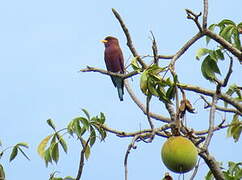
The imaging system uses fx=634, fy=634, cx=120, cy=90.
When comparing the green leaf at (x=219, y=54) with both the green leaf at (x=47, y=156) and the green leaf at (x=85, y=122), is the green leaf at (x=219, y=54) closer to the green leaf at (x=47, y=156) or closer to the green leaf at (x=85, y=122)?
the green leaf at (x=85, y=122)

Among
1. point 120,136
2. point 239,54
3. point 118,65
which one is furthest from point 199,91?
point 118,65

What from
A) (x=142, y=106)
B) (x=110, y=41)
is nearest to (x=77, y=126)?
(x=142, y=106)

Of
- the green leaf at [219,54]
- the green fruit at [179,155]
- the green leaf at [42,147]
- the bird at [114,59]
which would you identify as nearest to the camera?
the green fruit at [179,155]

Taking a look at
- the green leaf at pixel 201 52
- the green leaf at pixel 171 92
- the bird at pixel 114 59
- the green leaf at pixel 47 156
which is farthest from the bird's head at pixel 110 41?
the green leaf at pixel 171 92

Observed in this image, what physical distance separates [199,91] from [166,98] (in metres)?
0.70

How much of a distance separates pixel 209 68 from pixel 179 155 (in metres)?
0.77

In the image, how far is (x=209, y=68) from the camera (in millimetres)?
2861

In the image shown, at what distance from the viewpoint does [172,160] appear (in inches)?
86.8

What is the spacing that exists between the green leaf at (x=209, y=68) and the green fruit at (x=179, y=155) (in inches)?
25.7

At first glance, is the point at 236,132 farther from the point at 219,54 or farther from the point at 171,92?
the point at 171,92

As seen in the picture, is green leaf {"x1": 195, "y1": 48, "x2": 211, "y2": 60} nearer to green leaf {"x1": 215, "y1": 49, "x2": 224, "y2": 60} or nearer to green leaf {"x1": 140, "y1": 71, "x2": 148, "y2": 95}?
green leaf {"x1": 215, "y1": 49, "x2": 224, "y2": 60}

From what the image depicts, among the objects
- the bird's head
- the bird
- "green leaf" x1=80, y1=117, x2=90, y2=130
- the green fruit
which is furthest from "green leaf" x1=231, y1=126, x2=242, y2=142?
the bird's head

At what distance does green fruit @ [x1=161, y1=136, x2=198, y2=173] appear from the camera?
2195 millimetres

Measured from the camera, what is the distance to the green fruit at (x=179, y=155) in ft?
7.20
